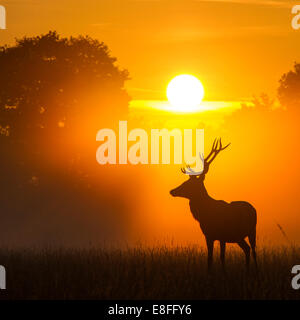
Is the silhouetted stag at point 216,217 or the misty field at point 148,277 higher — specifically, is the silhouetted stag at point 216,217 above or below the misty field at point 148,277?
above

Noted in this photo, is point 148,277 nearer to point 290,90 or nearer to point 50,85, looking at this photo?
point 50,85

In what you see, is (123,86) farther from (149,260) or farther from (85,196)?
(149,260)

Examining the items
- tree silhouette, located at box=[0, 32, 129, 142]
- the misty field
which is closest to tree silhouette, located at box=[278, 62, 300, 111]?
tree silhouette, located at box=[0, 32, 129, 142]

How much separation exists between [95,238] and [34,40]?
10.3 metres

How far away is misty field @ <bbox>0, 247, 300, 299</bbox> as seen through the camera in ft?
42.7

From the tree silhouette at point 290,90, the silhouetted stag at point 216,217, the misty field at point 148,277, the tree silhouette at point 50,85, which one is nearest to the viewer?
the misty field at point 148,277

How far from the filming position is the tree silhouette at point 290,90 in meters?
46.5

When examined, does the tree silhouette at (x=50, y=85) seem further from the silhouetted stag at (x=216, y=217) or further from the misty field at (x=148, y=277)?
the silhouetted stag at (x=216, y=217)

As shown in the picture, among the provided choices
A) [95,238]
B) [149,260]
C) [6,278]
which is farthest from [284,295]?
[95,238]

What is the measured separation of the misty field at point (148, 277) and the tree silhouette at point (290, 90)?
31032 mm

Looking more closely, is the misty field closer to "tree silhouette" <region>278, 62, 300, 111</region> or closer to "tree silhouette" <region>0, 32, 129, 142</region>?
"tree silhouette" <region>0, 32, 129, 142</region>

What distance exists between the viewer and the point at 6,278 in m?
14.2

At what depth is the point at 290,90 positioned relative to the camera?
154ft

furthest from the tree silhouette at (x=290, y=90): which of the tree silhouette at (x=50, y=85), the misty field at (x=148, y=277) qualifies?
the misty field at (x=148, y=277)
